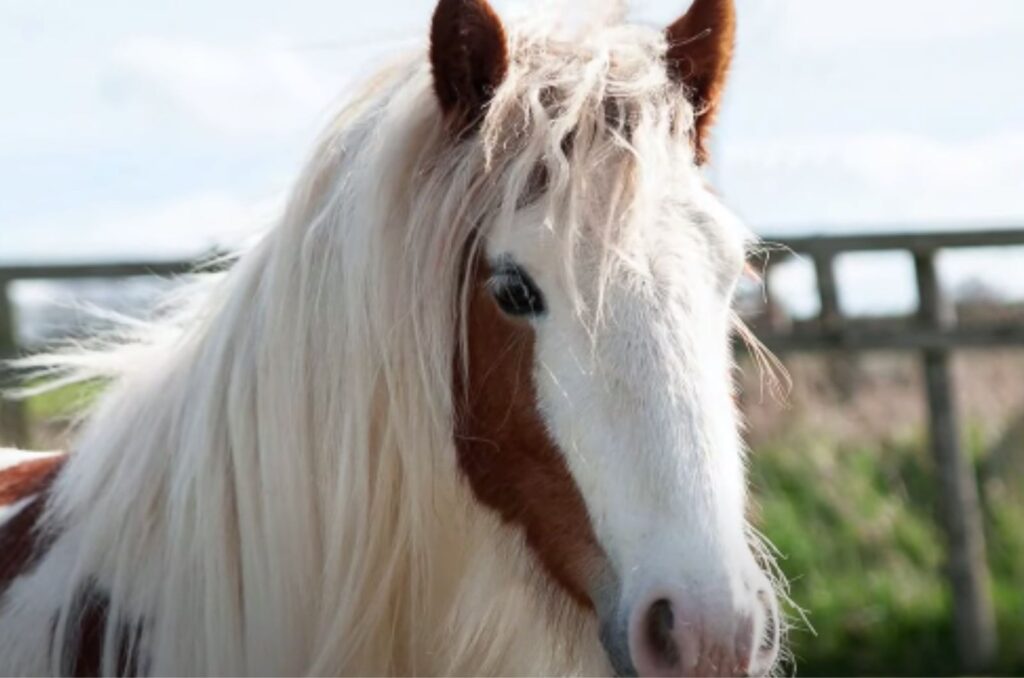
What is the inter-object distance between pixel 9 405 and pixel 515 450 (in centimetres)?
526

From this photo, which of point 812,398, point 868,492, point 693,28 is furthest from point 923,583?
point 693,28

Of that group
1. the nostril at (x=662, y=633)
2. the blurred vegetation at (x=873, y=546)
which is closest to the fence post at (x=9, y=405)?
the blurred vegetation at (x=873, y=546)

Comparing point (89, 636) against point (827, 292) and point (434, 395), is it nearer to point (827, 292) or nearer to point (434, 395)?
point (434, 395)

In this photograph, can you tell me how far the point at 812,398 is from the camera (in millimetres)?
8188

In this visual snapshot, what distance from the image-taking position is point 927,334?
23.9 feet

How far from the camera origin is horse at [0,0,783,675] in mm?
2506

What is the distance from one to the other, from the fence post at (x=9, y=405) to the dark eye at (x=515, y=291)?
4823mm

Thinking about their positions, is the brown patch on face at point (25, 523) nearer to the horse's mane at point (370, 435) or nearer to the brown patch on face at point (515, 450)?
the horse's mane at point (370, 435)

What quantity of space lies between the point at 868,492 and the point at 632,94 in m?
5.29

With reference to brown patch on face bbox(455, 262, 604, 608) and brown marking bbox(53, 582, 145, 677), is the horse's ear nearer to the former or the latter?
brown patch on face bbox(455, 262, 604, 608)

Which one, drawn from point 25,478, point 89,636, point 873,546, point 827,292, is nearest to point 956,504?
point 873,546

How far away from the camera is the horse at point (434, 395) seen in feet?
8.22

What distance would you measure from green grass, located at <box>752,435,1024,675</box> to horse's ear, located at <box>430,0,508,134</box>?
14.7ft

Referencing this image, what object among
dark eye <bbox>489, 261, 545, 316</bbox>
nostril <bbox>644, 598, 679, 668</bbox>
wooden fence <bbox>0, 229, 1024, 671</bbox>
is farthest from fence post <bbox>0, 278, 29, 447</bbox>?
nostril <bbox>644, 598, 679, 668</bbox>
